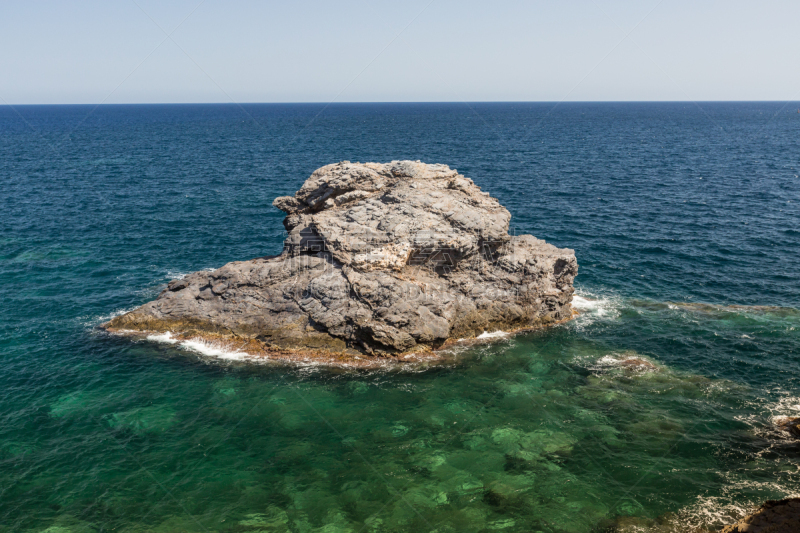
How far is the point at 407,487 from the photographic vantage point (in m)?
23.2

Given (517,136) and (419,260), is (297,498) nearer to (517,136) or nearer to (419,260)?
(419,260)

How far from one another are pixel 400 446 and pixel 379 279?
1192cm

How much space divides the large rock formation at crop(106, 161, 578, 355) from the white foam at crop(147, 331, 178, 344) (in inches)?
25.0

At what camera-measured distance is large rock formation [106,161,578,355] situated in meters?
33.8

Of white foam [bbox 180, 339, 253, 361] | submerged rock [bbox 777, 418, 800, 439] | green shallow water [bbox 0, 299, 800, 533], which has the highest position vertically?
white foam [bbox 180, 339, 253, 361]

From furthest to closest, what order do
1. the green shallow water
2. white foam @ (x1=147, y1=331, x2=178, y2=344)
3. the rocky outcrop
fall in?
white foam @ (x1=147, y1=331, x2=178, y2=344) → the green shallow water → the rocky outcrop

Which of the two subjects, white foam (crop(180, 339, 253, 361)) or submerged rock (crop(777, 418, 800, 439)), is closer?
submerged rock (crop(777, 418, 800, 439))

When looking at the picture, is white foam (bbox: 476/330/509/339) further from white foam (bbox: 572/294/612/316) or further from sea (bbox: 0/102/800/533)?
white foam (bbox: 572/294/612/316)

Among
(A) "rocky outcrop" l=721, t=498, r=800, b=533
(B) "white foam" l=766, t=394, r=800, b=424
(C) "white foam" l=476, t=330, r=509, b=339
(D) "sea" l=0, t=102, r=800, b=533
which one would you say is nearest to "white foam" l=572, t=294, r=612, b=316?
(D) "sea" l=0, t=102, r=800, b=533


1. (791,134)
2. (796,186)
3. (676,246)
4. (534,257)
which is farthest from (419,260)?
(791,134)

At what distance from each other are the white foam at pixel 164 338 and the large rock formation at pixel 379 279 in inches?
25.0

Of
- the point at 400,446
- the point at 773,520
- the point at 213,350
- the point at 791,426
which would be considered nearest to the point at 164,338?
the point at 213,350

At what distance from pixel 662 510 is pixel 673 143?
12396cm

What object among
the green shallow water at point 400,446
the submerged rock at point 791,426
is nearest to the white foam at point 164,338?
the green shallow water at point 400,446
